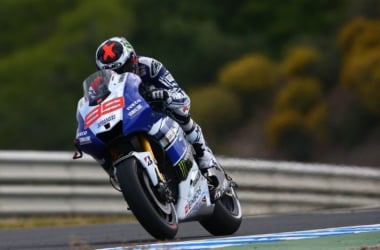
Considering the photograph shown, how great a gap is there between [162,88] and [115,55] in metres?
0.54

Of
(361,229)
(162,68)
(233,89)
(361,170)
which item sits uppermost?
(162,68)

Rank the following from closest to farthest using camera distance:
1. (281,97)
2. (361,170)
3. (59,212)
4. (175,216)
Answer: (175,216), (59,212), (361,170), (281,97)

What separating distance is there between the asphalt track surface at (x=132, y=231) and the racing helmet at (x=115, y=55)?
1.26m

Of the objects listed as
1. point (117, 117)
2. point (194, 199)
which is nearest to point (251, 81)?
point (194, 199)

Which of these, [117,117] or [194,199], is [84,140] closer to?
[117,117]

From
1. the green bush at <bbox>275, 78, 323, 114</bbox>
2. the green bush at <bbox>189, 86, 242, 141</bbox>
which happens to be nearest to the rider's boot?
the green bush at <bbox>189, 86, 242, 141</bbox>

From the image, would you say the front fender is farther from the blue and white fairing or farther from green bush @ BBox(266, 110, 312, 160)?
green bush @ BBox(266, 110, 312, 160)

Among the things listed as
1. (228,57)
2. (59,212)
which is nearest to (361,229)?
(59,212)

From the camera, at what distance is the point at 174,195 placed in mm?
10656

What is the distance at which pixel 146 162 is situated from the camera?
33.1 ft

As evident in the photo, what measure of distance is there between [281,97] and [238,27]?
20576mm

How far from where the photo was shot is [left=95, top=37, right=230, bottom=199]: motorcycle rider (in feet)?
34.9

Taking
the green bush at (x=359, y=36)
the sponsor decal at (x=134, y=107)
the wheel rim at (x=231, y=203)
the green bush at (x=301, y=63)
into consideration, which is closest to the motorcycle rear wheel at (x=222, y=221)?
the wheel rim at (x=231, y=203)

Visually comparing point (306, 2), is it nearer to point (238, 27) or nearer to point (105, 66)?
point (238, 27)
